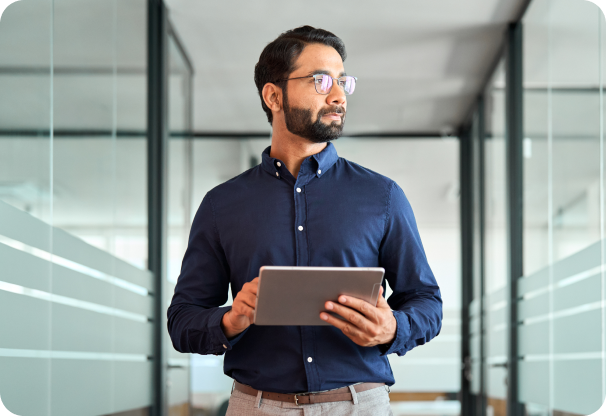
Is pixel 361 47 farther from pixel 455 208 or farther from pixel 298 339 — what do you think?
pixel 298 339

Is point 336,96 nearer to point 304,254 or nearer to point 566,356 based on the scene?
point 304,254

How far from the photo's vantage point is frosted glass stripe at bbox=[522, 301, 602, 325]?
2545 millimetres

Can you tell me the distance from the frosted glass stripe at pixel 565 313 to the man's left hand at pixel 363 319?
141 cm

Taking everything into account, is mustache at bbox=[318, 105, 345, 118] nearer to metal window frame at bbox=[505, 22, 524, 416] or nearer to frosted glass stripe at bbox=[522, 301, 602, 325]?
frosted glass stripe at bbox=[522, 301, 602, 325]

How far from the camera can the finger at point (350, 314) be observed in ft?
4.28

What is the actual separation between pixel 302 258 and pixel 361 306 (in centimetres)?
26

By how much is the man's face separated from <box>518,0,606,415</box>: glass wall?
1.28 metres

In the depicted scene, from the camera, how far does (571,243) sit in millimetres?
2922

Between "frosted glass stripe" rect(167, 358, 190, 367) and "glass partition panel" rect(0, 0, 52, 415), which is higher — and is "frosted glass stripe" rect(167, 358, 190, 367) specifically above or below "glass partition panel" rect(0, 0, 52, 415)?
below

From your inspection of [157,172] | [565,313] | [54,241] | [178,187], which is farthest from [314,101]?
[178,187]

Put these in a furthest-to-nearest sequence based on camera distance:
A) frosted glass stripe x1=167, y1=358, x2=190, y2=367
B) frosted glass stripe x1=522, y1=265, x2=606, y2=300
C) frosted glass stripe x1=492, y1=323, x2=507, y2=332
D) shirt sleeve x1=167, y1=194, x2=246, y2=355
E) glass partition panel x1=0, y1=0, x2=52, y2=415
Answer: frosted glass stripe x1=492, y1=323, x2=507, y2=332, frosted glass stripe x1=167, y1=358, x2=190, y2=367, frosted glass stripe x1=522, y1=265, x2=606, y2=300, glass partition panel x1=0, y1=0, x2=52, y2=415, shirt sleeve x1=167, y1=194, x2=246, y2=355

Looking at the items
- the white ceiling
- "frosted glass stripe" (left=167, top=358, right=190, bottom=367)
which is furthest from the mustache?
"frosted glass stripe" (left=167, top=358, right=190, bottom=367)

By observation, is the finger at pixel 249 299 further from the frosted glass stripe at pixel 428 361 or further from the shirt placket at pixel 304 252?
the frosted glass stripe at pixel 428 361

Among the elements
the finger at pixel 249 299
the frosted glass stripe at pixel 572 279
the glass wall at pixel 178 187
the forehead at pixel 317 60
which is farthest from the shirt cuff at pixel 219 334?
the glass wall at pixel 178 187
